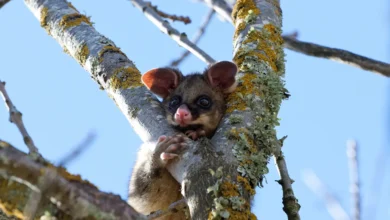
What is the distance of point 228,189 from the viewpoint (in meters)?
3.46

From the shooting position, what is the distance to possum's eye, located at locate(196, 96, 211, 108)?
6.51m

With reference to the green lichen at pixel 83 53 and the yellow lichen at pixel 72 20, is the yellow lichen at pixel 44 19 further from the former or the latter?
the green lichen at pixel 83 53

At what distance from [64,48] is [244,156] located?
2.70 meters

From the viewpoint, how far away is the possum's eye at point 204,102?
6.51m

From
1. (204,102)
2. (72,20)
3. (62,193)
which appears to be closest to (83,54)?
(72,20)

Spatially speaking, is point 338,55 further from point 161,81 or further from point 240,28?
point 161,81

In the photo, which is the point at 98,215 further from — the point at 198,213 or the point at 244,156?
the point at 244,156

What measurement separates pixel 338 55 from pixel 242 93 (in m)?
1.63

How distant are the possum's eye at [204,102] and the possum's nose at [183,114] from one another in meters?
0.30

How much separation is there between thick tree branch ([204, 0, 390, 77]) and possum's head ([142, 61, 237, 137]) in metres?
0.80

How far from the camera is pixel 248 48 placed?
5121mm

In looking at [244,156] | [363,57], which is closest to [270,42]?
[363,57]

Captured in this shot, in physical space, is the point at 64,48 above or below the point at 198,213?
above

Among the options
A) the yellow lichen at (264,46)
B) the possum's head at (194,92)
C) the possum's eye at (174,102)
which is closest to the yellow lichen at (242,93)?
the yellow lichen at (264,46)
